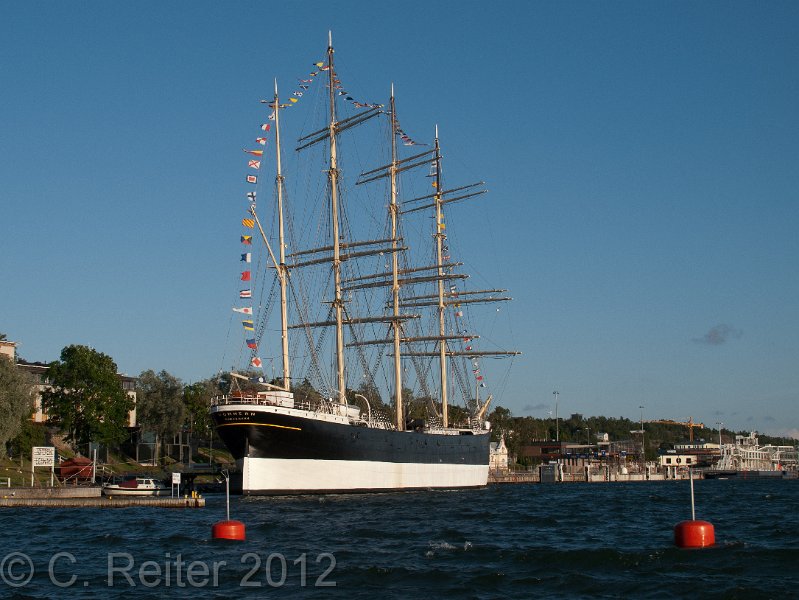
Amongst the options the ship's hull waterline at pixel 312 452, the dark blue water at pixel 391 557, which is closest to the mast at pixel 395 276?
the ship's hull waterline at pixel 312 452

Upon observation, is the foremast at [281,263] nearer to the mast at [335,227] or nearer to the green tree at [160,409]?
the mast at [335,227]

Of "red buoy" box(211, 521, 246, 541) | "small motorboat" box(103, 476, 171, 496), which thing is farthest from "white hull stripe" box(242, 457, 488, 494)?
"red buoy" box(211, 521, 246, 541)

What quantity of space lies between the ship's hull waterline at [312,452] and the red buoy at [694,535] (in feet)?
Answer: 117

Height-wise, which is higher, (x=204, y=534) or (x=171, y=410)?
(x=171, y=410)

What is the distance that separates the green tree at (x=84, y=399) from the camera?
9812cm

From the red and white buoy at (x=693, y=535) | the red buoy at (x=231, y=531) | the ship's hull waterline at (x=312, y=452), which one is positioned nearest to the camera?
the red and white buoy at (x=693, y=535)

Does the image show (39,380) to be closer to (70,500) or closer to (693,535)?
(70,500)

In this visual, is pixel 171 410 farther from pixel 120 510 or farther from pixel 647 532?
pixel 647 532

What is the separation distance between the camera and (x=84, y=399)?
3907 inches

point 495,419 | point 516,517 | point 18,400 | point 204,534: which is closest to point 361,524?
point 204,534

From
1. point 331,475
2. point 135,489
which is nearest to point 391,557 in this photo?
point 331,475

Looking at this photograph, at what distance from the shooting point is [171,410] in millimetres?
117312

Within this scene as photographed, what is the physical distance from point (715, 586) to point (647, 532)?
16.6m

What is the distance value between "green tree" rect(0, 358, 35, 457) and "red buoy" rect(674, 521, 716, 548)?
64.3 metres
